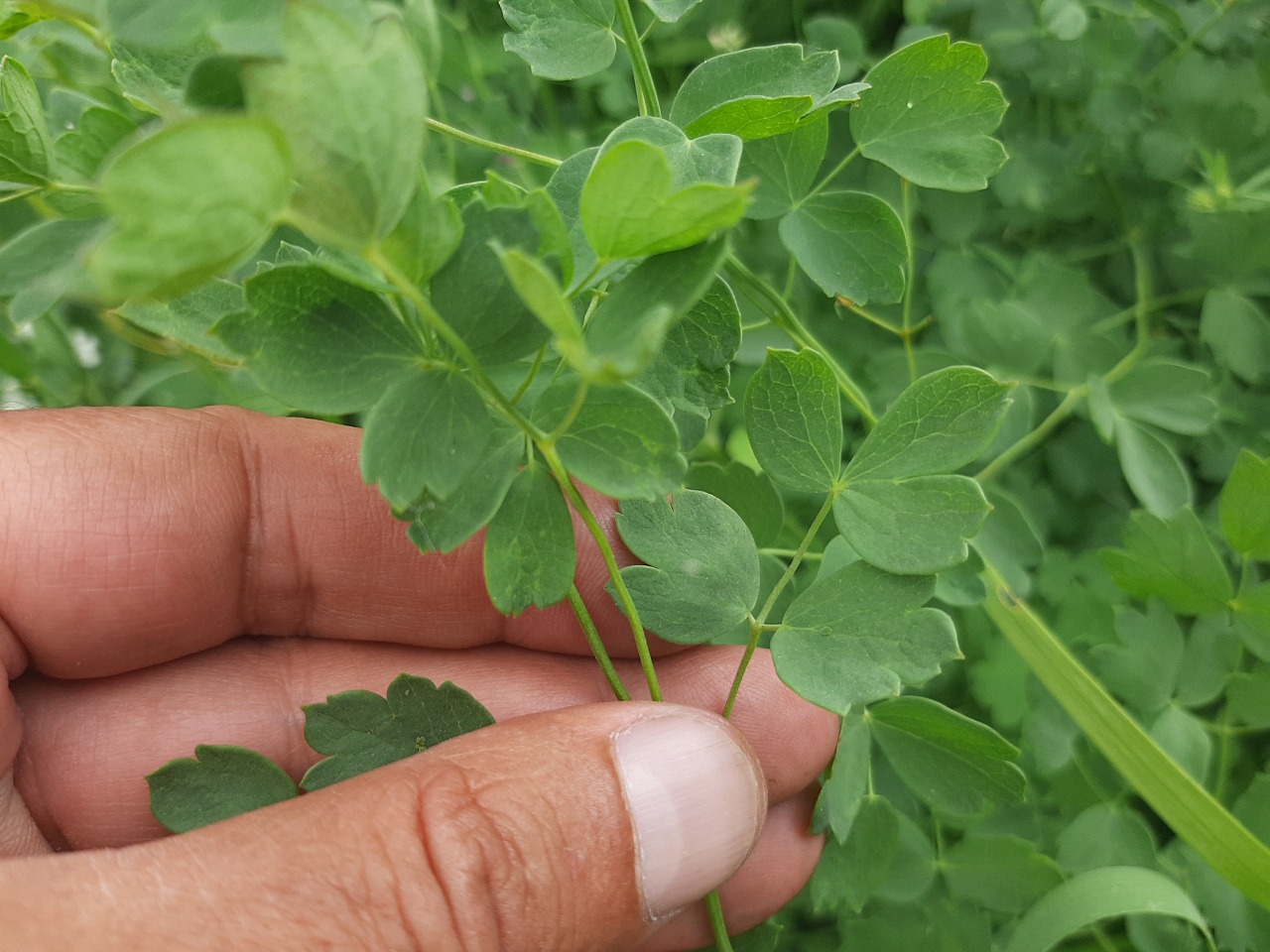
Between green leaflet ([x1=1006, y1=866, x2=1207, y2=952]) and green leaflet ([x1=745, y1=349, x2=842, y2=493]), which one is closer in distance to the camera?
green leaflet ([x1=745, y1=349, x2=842, y2=493])

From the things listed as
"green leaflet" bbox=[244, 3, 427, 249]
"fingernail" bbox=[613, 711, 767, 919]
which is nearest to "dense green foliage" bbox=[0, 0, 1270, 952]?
"green leaflet" bbox=[244, 3, 427, 249]

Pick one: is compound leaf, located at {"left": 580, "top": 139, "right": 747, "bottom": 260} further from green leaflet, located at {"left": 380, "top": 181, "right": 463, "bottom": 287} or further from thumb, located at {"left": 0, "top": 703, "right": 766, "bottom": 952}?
thumb, located at {"left": 0, "top": 703, "right": 766, "bottom": 952}

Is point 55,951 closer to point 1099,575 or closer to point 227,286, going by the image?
point 227,286

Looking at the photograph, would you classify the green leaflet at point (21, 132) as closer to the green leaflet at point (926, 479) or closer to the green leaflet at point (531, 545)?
the green leaflet at point (531, 545)

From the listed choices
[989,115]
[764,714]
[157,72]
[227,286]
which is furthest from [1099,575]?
[157,72]

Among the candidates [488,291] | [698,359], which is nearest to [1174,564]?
[698,359]

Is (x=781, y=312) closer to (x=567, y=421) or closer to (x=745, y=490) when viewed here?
(x=745, y=490)
